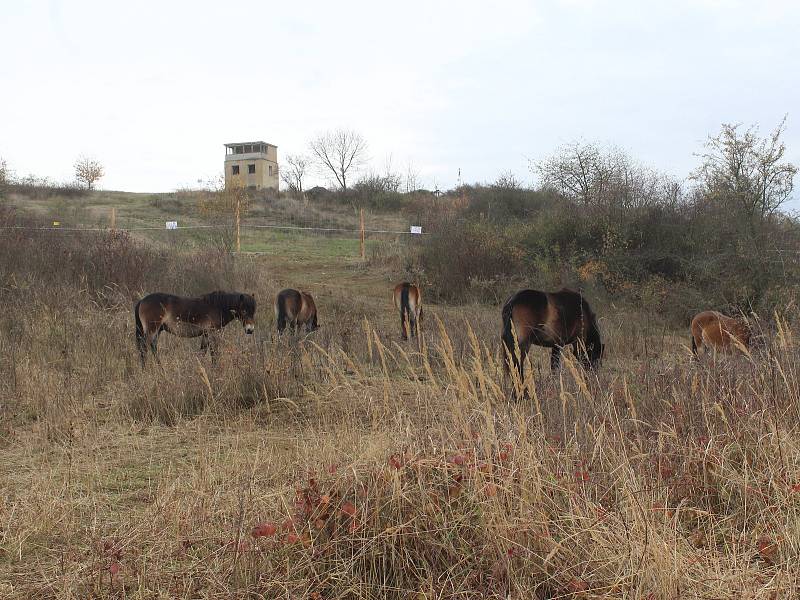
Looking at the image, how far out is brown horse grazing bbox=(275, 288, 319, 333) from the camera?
1112 cm

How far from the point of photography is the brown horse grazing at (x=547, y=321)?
25.2ft

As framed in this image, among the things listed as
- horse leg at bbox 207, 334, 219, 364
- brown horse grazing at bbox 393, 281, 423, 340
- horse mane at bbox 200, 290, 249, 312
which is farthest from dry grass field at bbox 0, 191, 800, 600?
brown horse grazing at bbox 393, 281, 423, 340

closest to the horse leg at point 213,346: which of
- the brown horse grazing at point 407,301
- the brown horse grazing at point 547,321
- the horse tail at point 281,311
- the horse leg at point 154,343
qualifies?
the horse leg at point 154,343

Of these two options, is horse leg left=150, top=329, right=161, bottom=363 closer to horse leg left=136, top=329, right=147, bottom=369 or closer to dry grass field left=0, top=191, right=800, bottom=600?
horse leg left=136, top=329, right=147, bottom=369

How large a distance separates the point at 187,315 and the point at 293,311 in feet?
7.20

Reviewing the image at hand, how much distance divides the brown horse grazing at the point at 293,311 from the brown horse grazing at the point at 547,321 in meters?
4.17

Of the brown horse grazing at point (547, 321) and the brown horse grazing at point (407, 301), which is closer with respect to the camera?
the brown horse grazing at point (547, 321)

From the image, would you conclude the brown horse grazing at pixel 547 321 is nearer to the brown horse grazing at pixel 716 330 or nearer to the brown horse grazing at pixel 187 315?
the brown horse grazing at pixel 716 330

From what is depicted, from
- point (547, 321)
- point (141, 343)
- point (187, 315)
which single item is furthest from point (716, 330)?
point (141, 343)

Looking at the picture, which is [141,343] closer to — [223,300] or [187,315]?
[187,315]

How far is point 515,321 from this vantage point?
773 cm

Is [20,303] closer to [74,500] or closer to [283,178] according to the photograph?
[74,500]

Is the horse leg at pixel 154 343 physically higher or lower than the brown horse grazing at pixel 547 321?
lower

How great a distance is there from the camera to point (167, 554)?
333 cm
